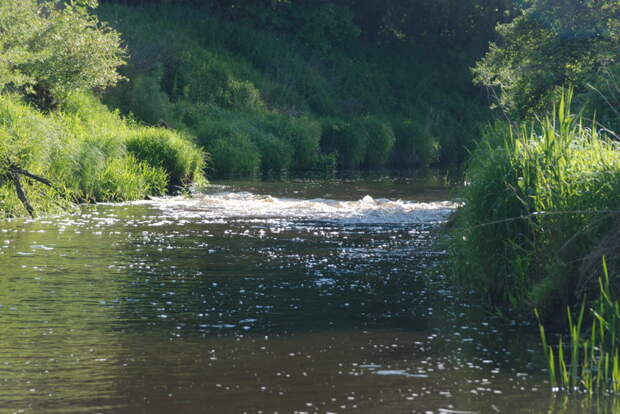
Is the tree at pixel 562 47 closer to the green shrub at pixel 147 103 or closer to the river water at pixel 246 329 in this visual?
the river water at pixel 246 329

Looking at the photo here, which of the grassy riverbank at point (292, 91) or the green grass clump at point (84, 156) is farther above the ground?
the grassy riverbank at point (292, 91)

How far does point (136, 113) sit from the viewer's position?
3341 centimetres

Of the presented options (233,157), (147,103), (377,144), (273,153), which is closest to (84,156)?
(233,157)

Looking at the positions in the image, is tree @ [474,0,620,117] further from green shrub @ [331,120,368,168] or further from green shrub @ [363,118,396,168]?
green shrub @ [363,118,396,168]

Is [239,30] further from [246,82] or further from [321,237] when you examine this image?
[321,237]

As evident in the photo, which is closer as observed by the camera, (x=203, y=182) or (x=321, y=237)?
(x=321, y=237)

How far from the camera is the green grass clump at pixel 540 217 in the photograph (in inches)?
364

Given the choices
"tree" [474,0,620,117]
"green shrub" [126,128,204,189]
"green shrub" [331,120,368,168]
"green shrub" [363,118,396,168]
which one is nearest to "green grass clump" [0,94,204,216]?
"green shrub" [126,128,204,189]

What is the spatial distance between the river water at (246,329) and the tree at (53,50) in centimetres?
789

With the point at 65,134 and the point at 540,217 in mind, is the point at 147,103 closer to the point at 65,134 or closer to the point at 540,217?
the point at 65,134

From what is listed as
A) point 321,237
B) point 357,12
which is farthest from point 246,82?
point 321,237

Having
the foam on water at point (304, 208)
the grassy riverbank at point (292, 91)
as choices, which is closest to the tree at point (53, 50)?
the foam on water at point (304, 208)

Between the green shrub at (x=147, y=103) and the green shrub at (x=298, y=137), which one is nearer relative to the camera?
the green shrub at (x=147, y=103)

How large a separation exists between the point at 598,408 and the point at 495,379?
3.41 ft
